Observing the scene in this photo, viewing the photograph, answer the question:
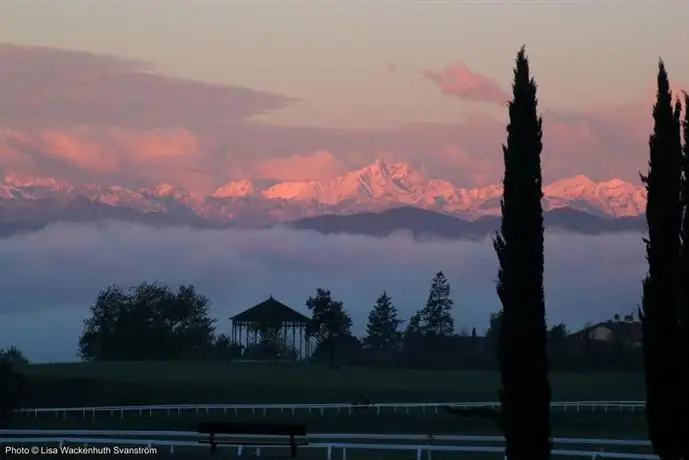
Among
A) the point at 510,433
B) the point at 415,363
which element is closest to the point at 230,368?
the point at 415,363

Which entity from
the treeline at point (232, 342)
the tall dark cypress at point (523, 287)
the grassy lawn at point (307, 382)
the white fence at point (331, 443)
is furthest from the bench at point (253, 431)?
the treeline at point (232, 342)

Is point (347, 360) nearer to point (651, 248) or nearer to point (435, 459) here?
point (435, 459)

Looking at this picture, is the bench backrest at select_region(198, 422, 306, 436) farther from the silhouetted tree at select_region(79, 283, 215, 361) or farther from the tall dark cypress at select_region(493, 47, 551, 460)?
the silhouetted tree at select_region(79, 283, 215, 361)

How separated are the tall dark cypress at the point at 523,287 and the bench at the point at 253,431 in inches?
240

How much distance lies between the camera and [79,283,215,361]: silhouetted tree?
104750mm

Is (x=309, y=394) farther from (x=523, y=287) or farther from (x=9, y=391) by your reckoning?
(x=523, y=287)

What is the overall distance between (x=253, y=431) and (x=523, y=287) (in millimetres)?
7684

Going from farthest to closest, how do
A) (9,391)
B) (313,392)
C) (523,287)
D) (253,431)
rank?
(313,392)
(9,391)
(253,431)
(523,287)

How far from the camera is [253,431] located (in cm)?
2894

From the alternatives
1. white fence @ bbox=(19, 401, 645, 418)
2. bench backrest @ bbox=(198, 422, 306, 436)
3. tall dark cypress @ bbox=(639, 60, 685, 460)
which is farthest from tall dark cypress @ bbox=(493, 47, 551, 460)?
white fence @ bbox=(19, 401, 645, 418)

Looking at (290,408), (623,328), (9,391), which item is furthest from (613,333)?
(9,391)

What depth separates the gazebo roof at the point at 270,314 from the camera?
98.5 metres

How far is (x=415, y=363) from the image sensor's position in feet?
330

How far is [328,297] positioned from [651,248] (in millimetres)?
82612
